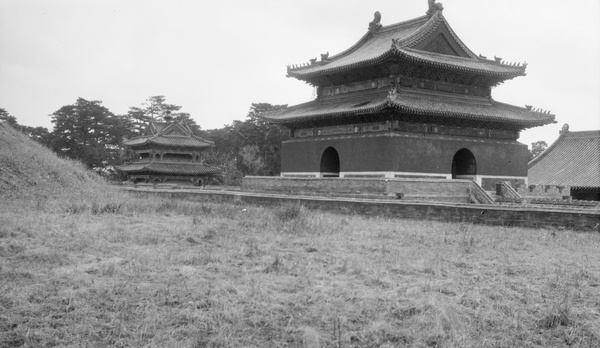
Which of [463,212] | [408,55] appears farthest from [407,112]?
[463,212]

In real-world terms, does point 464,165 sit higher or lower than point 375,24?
lower

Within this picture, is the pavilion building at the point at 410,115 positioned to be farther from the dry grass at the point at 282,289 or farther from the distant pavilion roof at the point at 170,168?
the dry grass at the point at 282,289

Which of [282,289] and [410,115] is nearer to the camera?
[282,289]

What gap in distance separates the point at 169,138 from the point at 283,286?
39835 mm

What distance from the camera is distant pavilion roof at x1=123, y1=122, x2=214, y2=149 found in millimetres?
45250

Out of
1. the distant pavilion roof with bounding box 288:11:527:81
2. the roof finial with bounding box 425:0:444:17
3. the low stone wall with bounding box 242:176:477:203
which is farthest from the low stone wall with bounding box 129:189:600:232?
the roof finial with bounding box 425:0:444:17

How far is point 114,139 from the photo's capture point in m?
61.0

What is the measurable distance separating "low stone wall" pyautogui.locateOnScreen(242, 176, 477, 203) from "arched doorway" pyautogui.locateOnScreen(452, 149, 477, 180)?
4235mm

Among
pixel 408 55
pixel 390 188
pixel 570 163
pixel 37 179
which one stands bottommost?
pixel 37 179

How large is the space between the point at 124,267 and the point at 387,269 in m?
3.76

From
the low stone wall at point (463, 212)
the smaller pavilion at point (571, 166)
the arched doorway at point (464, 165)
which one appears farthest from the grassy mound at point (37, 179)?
the smaller pavilion at point (571, 166)

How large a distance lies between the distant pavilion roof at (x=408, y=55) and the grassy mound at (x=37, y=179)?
1326 centimetres

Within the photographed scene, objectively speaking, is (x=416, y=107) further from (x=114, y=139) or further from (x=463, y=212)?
(x=114, y=139)

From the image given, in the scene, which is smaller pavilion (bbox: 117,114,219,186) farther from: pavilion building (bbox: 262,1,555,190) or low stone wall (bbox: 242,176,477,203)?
low stone wall (bbox: 242,176,477,203)
